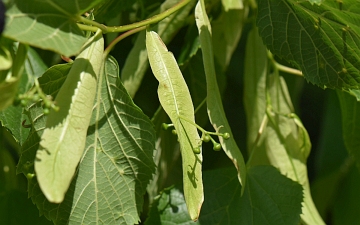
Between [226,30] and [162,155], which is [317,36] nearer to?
[226,30]

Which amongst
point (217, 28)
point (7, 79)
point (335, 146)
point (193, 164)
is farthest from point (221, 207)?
point (335, 146)

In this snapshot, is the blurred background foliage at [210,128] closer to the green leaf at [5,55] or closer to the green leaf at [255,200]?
the green leaf at [255,200]

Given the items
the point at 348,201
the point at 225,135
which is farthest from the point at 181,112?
the point at 348,201

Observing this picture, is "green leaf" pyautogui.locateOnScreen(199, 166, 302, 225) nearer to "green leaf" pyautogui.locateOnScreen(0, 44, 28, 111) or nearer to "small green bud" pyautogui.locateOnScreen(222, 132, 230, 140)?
"small green bud" pyautogui.locateOnScreen(222, 132, 230, 140)

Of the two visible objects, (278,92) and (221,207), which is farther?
(278,92)

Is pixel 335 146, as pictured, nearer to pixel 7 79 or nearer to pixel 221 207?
pixel 221 207
